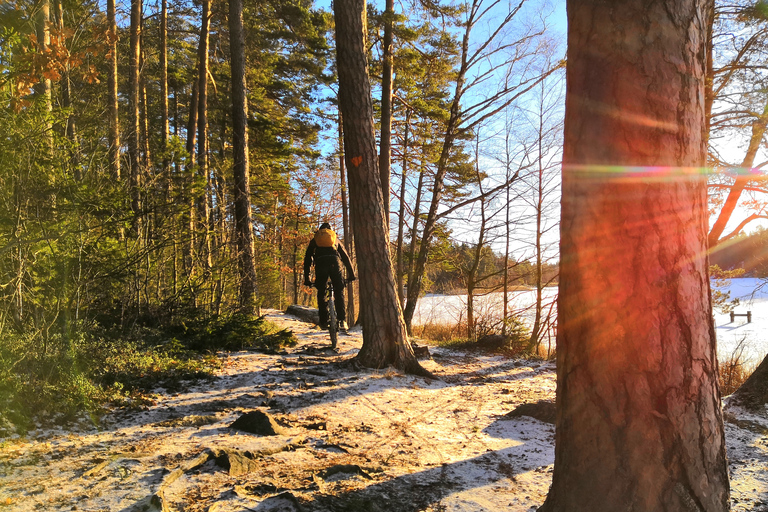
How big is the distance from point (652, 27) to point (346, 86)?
14.1 feet

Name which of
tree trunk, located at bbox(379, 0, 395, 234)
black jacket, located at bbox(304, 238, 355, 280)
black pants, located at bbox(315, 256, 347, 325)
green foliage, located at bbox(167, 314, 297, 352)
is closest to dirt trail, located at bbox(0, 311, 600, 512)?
green foliage, located at bbox(167, 314, 297, 352)

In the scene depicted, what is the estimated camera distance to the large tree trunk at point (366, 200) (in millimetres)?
5355

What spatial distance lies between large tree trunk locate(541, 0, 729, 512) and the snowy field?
8.11m

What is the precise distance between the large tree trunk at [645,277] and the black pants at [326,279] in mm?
5114

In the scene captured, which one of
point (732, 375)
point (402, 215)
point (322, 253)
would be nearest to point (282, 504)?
point (322, 253)

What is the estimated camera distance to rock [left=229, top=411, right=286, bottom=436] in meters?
3.14

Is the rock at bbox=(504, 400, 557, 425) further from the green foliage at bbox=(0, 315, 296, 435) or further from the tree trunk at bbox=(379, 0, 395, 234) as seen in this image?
the tree trunk at bbox=(379, 0, 395, 234)

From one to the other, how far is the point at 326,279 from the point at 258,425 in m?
3.60

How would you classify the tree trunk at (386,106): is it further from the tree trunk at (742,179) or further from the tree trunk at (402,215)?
the tree trunk at (742,179)

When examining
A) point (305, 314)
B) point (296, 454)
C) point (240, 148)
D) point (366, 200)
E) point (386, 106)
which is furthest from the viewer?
point (305, 314)

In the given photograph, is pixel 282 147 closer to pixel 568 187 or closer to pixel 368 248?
pixel 368 248

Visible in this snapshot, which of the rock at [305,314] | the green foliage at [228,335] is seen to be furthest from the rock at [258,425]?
the rock at [305,314]

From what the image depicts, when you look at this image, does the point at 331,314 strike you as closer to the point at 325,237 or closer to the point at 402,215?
the point at 325,237

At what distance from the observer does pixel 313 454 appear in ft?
9.52
